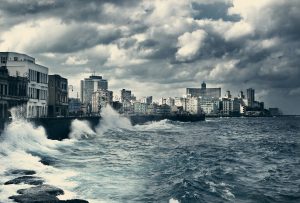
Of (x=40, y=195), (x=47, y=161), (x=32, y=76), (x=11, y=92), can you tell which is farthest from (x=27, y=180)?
(x=32, y=76)

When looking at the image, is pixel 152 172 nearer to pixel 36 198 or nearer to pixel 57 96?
pixel 36 198

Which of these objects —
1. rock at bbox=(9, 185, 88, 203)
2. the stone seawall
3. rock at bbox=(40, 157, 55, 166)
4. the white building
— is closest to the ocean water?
rock at bbox=(40, 157, 55, 166)

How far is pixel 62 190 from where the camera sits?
26469 mm

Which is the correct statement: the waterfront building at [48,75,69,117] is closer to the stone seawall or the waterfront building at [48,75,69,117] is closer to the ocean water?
the stone seawall

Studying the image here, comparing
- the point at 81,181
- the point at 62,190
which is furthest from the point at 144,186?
the point at 62,190

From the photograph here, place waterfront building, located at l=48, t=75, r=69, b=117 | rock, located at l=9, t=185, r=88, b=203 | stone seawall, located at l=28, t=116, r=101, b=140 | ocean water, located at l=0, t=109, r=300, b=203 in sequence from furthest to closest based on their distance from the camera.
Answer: waterfront building, located at l=48, t=75, r=69, b=117 < stone seawall, located at l=28, t=116, r=101, b=140 < ocean water, located at l=0, t=109, r=300, b=203 < rock, located at l=9, t=185, r=88, b=203

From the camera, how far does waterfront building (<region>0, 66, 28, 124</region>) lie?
67.6 meters

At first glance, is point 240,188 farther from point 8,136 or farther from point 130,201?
point 8,136

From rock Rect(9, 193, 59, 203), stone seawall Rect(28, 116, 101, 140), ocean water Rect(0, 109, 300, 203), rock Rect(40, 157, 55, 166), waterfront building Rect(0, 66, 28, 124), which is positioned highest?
waterfront building Rect(0, 66, 28, 124)

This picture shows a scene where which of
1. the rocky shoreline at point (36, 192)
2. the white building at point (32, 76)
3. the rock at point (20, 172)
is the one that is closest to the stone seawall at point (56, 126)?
the white building at point (32, 76)

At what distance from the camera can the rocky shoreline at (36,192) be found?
23.2 m

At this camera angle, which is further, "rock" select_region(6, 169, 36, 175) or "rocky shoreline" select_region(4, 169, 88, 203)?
"rock" select_region(6, 169, 36, 175)

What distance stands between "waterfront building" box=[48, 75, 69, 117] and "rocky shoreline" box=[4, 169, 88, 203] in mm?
66598

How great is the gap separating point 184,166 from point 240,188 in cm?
1245
